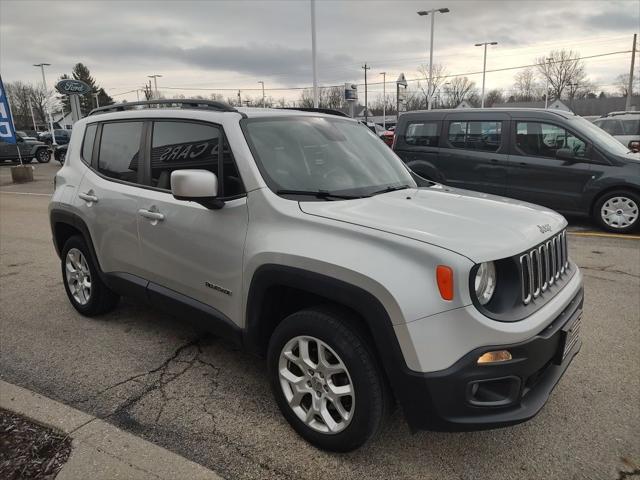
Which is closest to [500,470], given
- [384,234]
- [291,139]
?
[384,234]

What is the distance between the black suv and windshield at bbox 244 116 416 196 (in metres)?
5.39

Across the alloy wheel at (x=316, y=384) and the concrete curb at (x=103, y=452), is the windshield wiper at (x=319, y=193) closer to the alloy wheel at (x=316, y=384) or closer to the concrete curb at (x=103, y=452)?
the alloy wheel at (x=316, y=384)

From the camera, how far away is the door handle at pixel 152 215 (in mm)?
3311

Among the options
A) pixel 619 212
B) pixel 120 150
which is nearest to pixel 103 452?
pixel 120 150

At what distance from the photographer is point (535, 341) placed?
2227 millimetres

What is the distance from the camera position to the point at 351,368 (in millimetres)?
2318

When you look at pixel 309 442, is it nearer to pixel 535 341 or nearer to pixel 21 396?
pixel 535 341

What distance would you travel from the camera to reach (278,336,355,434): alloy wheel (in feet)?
8.03

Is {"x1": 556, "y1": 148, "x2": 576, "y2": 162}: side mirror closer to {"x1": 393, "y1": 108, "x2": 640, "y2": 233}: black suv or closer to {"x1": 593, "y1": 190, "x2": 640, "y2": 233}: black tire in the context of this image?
{"x1": 393, "y1": 108, "x2": 640, "y2": 233}: black suv

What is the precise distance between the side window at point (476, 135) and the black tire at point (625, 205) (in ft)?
6.12

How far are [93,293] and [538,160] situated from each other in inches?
278

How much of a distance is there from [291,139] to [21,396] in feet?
7.80

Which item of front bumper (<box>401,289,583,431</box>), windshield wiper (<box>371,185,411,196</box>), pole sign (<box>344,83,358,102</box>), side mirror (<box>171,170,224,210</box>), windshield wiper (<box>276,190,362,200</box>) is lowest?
front bumper (<box>401,289,583,431</box>)

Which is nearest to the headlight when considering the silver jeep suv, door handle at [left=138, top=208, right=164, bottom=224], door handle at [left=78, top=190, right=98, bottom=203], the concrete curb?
the silver jeep suv
